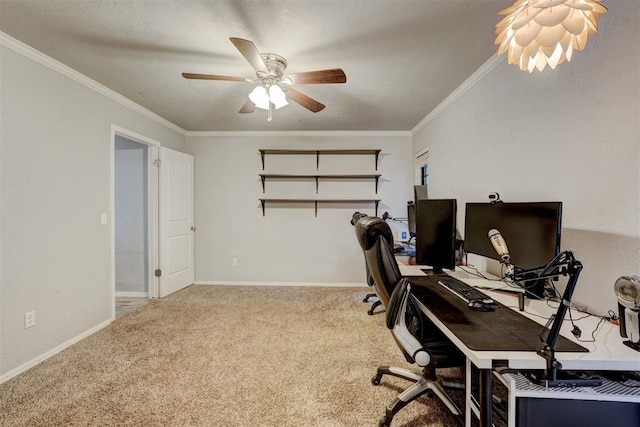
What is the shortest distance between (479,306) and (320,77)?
5.57ft

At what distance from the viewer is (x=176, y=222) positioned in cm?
371

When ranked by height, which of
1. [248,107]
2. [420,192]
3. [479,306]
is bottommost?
[479,306]

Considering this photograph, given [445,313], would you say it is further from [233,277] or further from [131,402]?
[233,277]

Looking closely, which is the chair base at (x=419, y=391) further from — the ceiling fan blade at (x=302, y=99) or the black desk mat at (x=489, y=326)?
the ceiling fan blade at (x=302, y=99)

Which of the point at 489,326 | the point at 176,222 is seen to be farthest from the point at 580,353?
the point at 176,222

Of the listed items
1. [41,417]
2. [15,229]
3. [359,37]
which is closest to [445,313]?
[359,37]

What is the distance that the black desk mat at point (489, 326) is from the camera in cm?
96

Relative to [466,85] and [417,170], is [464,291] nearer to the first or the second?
[466,85]

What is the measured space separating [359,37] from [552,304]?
1.99 m

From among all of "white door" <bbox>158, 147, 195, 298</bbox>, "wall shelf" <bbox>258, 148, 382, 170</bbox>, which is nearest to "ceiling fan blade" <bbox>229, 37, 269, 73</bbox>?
"wall shelf" <bbox>258, 148, 382, 170</bbox>

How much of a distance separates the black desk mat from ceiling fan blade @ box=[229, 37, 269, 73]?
5.67 feet

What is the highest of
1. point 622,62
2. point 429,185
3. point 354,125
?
point 354,125

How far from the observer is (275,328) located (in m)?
2.62

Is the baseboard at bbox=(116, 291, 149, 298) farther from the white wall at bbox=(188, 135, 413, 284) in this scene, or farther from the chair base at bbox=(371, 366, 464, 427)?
the chair base at bbox=(371, 366, 464, 427)
